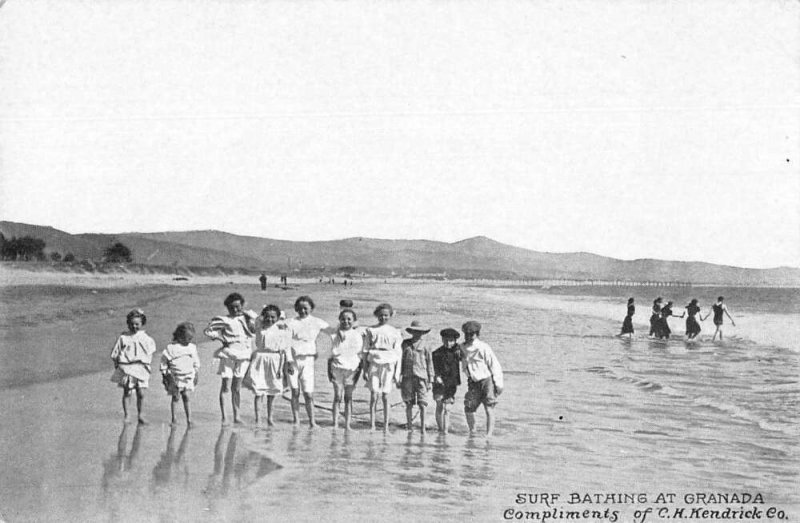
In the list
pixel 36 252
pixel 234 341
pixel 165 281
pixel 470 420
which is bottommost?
pixel 470 420

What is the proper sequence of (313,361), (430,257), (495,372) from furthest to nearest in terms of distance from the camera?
(430,257), (313,361), (495,372)

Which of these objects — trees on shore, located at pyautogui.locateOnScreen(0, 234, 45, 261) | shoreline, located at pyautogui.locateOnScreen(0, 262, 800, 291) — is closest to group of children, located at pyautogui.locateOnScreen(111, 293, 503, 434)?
trees on shore, located at pyautogui.locateOnScreen(0, 234, 45, 261)

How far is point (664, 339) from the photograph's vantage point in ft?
51.2

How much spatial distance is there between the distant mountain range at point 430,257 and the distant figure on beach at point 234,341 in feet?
12.6

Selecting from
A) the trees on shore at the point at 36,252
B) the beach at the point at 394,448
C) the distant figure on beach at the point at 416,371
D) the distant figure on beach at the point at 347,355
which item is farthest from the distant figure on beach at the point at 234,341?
the trees on shore at the point at 36,252

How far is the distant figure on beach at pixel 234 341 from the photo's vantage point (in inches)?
276

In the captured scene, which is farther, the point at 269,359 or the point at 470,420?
the point at 269,359

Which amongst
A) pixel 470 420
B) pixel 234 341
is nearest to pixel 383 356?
pixel 470 420

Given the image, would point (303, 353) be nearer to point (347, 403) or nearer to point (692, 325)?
point (347, 403)

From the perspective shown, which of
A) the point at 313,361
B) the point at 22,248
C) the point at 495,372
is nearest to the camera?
the point at 495,372

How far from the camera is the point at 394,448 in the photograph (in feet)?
20.5

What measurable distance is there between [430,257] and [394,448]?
9156mm

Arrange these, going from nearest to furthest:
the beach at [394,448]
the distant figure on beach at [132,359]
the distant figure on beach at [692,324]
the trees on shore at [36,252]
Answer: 1. the beach at [394,448]
2. the distant figure on beach at [132,359]
3. the trees on shore at [36,252]
4. the distant figure on beach at [692,324]

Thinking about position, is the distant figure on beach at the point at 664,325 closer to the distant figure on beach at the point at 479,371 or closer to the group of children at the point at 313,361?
the group of children at the point at 313,361
